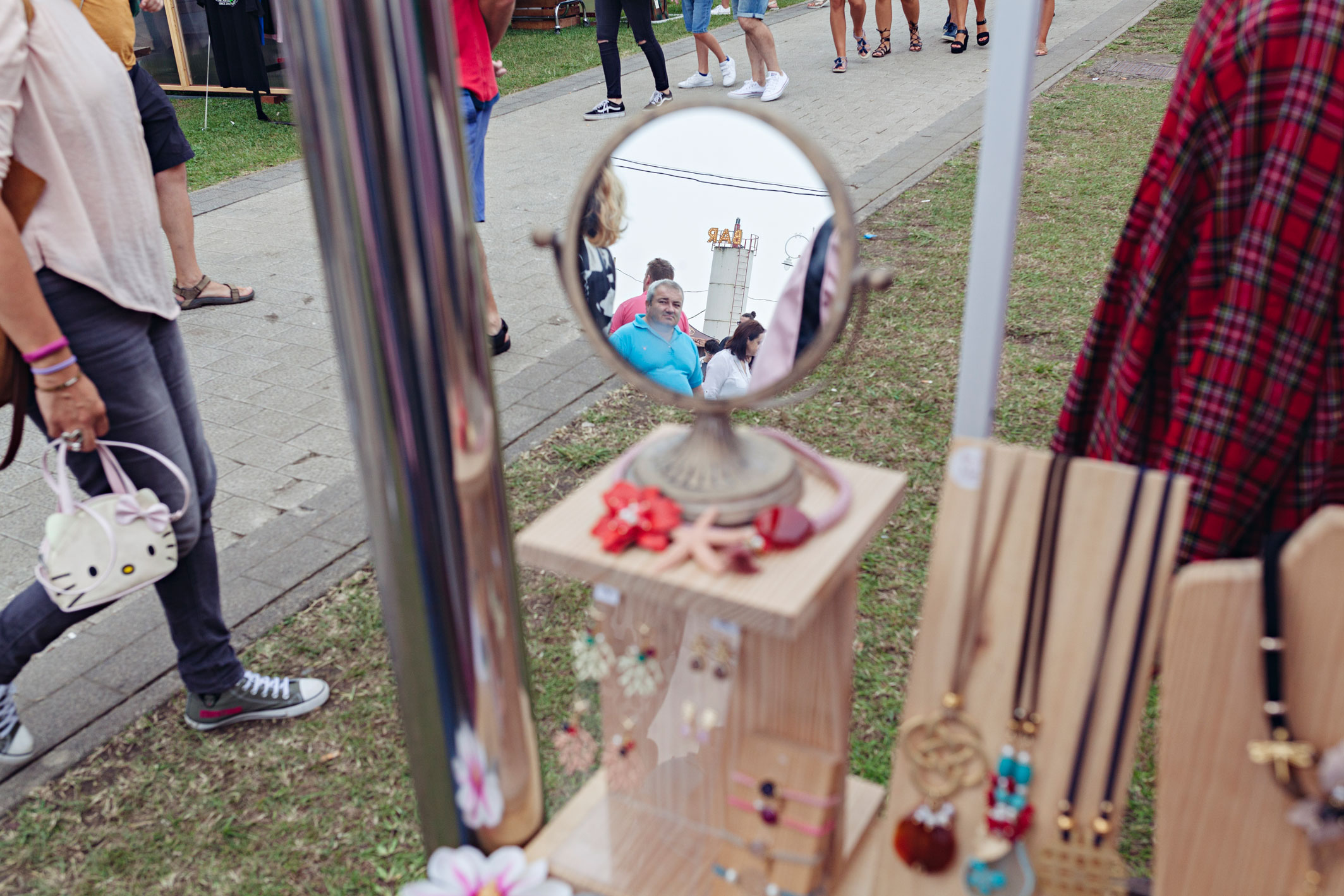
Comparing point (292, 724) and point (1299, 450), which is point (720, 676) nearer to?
point (1299, 450)

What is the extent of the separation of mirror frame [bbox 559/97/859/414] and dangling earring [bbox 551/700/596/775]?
0.49 metres

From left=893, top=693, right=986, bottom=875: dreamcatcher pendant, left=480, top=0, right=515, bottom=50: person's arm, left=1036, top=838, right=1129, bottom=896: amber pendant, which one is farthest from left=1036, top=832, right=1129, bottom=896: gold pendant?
left=480, top=0, right=515, bottom=50: person's arm

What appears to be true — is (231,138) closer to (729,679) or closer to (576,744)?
(576,744)

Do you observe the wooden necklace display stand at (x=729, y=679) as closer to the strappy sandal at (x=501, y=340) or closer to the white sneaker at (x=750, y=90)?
the strappy sandal at (x=501, y=340)

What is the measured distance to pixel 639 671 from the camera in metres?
1.34

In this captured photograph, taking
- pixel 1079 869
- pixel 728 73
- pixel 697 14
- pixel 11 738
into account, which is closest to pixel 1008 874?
pixel 1079 869

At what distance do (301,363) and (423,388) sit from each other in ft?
9.94

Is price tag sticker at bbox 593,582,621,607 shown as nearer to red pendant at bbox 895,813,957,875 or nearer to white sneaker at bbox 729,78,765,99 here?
red pendant at bbox 895,813,957,875

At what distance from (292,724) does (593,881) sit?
1.05 meters

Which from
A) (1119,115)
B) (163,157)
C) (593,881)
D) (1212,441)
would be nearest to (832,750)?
(593,881)

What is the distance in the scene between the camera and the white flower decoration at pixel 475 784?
54.1 inches

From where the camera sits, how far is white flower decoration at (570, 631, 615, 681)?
1353 millimetres

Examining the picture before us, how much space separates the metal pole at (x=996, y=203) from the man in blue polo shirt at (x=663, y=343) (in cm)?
38

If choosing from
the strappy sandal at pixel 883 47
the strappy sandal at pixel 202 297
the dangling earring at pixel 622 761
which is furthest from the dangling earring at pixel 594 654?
the strappy sandal at pixel 883 47
